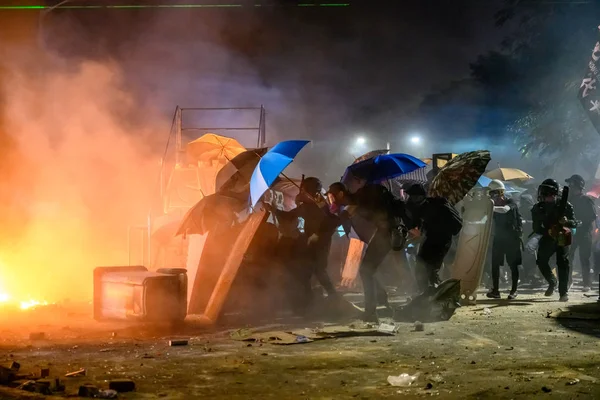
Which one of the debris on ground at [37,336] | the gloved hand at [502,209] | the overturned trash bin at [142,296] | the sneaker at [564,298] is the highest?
the gloved hand at [502,209]

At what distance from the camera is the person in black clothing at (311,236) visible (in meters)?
9.07

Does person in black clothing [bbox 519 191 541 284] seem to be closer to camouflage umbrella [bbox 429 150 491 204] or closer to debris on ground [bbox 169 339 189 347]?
camouflage umbrella [bbox 429 150 491 204]

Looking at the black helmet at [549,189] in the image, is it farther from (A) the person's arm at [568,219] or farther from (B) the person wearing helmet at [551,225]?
(A) the person's arm at [568,219]

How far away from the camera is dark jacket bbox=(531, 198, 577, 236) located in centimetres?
1023

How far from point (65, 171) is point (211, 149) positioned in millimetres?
3660

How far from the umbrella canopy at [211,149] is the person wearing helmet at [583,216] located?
282 inches

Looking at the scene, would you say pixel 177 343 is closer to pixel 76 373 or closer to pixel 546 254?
pixel 76 373

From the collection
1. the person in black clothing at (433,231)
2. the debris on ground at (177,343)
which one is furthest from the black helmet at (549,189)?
the debris on ground at (177,343)

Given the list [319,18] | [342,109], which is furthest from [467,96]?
[319,18]

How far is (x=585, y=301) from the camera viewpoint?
1010 cm

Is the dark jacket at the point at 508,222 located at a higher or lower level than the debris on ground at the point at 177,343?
higher

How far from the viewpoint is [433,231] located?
8.77 metres

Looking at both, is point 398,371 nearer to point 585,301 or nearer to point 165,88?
point 585,301

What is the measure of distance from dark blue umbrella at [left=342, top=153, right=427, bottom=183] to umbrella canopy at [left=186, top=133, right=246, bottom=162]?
5945 mm
